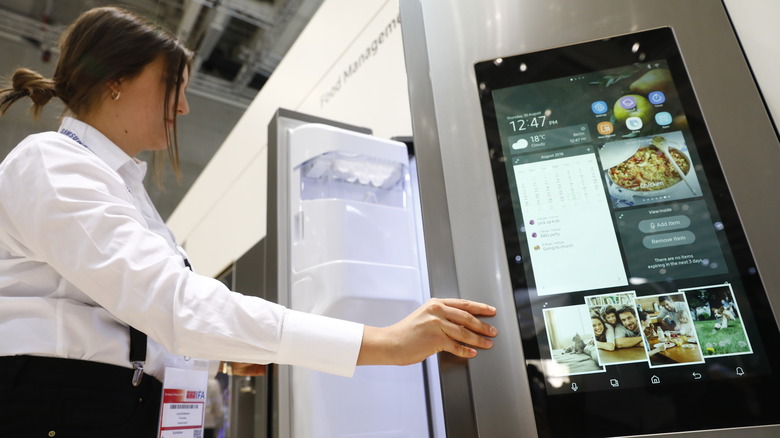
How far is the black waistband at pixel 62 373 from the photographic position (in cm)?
88

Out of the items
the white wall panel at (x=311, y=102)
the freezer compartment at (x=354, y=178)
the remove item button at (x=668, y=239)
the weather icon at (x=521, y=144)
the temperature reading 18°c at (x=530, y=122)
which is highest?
the white wall panel at (x=311, y=102)

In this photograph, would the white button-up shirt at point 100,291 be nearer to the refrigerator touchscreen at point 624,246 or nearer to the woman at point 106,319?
the woman at point 106,319

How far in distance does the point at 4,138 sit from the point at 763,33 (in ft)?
16.8

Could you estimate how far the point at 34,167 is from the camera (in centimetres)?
95

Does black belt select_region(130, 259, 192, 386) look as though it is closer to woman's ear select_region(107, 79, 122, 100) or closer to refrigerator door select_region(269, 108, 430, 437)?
refrigerator door select_region(269, 108, 430, 437)

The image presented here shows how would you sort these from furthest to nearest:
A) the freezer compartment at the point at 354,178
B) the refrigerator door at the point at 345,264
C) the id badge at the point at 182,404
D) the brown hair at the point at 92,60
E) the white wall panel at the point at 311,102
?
the white wall panel at the point at 311,102, the freezer compartment at the point at 354,178, the refrigerator door at the point at 345,264, the brown hair at the point at 92,60, the id badge at the point at 182,404

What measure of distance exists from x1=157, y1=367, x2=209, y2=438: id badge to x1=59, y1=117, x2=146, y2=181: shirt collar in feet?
1.50

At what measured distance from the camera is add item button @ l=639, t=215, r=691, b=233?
889mm

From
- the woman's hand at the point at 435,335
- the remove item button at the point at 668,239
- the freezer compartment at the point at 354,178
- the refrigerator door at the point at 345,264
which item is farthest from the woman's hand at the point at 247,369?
the remove item button at the point at 668,239

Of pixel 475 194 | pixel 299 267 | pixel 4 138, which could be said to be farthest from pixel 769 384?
pixel 4 138

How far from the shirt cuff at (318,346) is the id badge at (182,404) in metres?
0.29

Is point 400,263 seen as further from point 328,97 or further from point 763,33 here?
point 328,97

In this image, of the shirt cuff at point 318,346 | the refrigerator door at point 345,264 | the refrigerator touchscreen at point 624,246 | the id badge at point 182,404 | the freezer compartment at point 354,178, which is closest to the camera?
the refrigerator touchscreen at point 624,246

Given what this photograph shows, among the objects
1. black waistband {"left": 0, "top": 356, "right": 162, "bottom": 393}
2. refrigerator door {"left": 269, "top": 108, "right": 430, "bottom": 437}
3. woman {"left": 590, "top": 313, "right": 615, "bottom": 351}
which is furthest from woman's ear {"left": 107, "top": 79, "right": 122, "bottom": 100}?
woman {"left": 590, "top": 313, "right": 615, "bottom": 351}
